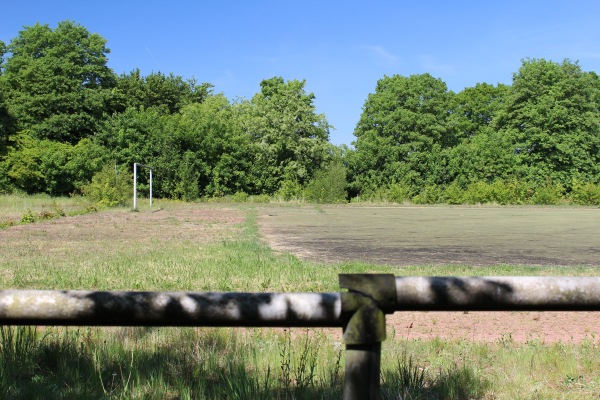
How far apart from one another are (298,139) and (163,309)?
5640 cm

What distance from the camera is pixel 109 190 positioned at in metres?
38.7

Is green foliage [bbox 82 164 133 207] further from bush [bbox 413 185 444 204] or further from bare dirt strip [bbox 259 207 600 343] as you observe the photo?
bush [bbox 413 185 444 204]

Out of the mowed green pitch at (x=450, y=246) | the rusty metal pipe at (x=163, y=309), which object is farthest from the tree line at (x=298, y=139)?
the rusty metal pipe at (x=163, y=309)

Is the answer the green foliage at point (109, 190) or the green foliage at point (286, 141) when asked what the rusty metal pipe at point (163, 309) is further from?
the green foliage at point (286, 141)

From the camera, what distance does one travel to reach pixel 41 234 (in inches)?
708

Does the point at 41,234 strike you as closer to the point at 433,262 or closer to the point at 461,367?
the point at 433,262

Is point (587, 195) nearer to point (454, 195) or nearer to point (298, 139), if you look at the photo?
point (454, 195)

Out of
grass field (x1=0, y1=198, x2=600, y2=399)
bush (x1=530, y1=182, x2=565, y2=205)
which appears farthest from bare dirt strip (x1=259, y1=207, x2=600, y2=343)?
bush (x1=530, y1=182, x2=565, y2=205)


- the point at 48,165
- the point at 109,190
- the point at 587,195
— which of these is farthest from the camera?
the point at 587,195

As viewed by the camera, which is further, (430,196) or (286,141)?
(286,141)

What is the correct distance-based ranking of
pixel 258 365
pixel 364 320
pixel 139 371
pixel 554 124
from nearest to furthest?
pixel 364 320 < pixel 139 371 < pixel 258 365 < pixel 554 124

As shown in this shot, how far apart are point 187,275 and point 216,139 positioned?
46.7 metres

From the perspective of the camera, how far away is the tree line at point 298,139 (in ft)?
172

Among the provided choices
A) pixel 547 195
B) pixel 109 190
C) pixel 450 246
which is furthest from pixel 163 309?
pixel 547 195
